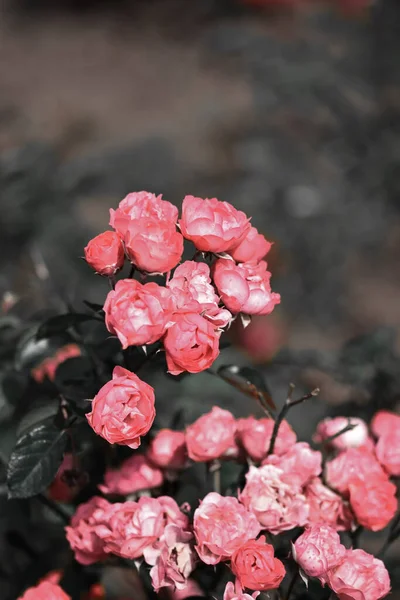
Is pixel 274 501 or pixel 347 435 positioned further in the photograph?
pixel 347 435

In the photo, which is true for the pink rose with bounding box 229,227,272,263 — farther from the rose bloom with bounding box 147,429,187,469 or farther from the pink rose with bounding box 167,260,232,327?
the rose bloom with bounding box 147,429,187,469

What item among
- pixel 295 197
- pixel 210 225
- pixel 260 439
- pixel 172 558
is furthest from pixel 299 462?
pixel 295 197

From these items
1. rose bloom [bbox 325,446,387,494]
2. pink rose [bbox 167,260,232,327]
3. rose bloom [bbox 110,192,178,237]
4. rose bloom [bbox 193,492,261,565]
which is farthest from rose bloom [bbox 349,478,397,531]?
rose bloom [bbox 110,192,178,237]

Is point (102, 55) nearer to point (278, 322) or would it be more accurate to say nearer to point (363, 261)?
point (363, 261)

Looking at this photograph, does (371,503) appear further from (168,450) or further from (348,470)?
(168,450)

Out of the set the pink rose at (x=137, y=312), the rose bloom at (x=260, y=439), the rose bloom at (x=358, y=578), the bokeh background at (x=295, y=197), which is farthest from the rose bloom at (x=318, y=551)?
the bokeh background at (x=295, y=197)

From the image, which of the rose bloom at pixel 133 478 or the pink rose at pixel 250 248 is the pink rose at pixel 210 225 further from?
the rose bloom at pixel 133 478
